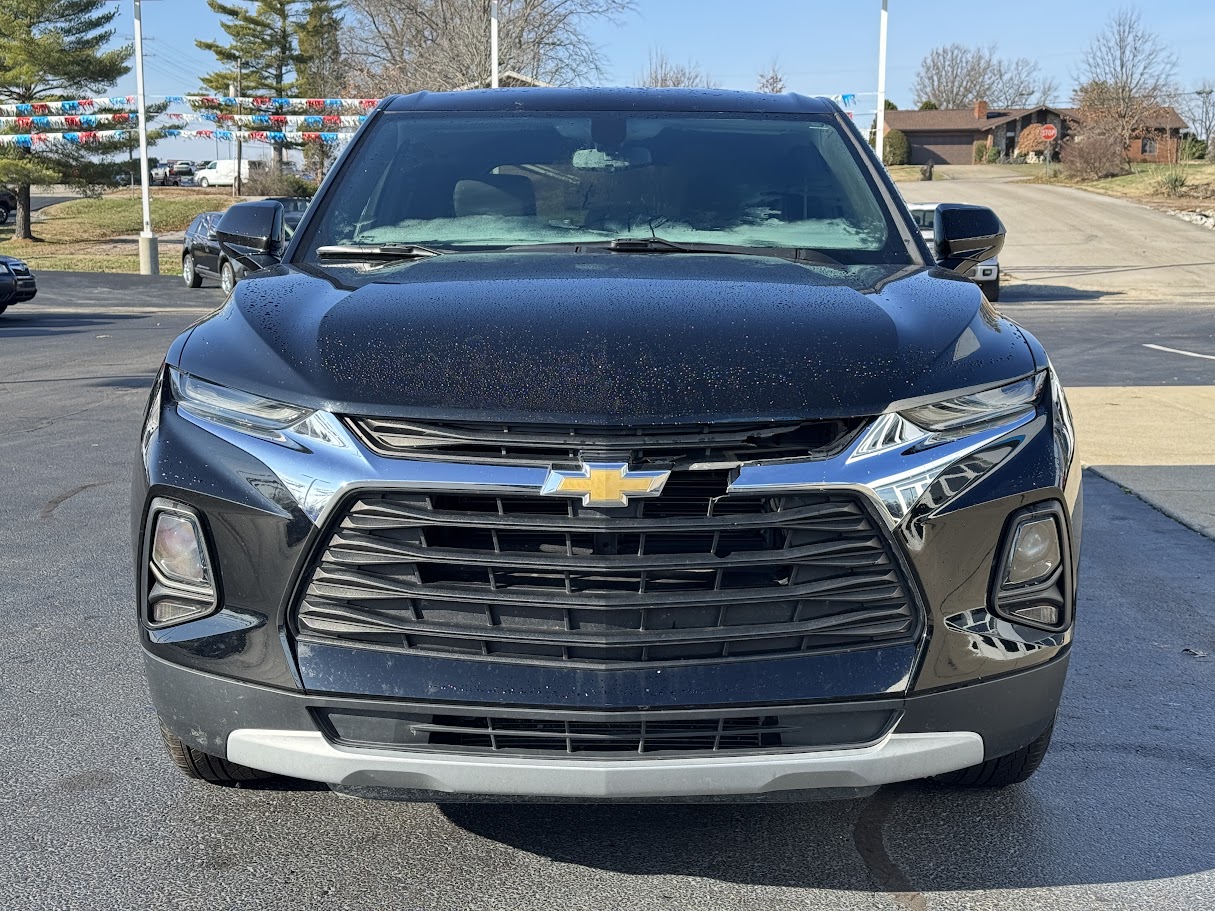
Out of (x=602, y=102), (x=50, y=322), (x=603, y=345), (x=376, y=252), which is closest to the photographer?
(x=603, y=345)

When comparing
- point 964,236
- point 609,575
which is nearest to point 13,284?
point 964,236

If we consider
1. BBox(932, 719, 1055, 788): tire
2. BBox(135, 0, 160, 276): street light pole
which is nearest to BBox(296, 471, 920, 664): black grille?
BBox(932, 719, 1055, 788): tire

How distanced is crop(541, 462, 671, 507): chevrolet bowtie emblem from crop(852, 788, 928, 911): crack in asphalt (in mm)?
1130

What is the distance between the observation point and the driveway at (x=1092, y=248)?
25.6 m

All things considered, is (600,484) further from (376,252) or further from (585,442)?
(376,252)

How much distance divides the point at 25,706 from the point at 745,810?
2.20 metres

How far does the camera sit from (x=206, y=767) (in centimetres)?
316

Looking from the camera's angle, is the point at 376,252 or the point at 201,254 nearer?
the point at 376,252

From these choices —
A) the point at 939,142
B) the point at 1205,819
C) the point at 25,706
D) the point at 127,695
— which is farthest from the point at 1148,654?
the point at 939,142

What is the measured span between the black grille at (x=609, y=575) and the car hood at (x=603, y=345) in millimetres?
190

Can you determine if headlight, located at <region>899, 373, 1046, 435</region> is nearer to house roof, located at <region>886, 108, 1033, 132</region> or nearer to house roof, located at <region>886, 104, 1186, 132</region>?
Answer: house roof, located at <region>886, 104, 1186, 132</region>

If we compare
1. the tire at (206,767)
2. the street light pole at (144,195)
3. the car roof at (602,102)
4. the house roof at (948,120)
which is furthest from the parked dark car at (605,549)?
the house roof at (948,120)

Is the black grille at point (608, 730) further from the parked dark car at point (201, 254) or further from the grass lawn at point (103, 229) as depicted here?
the grass lawn at point (103, 229)

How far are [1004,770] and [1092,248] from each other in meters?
34.0
